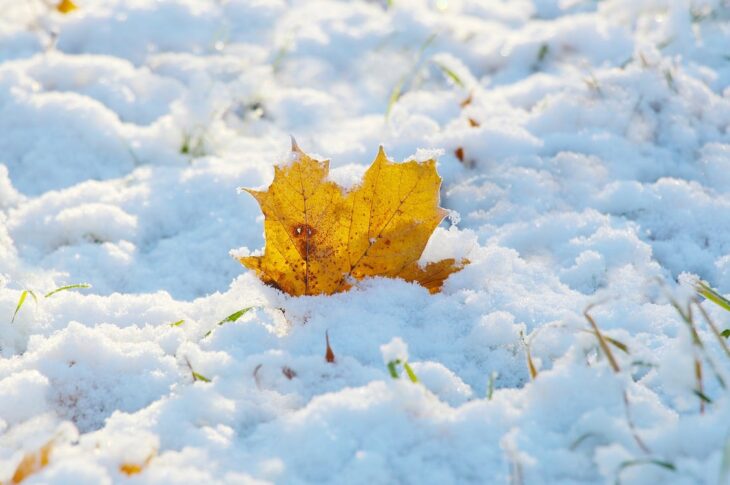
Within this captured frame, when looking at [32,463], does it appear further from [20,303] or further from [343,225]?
[343,225]

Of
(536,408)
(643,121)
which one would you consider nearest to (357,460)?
Answer: (536,408)

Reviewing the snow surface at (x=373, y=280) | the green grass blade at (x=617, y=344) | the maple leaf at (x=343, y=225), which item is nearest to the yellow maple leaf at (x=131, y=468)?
the snow surface at (x=373, y=280)

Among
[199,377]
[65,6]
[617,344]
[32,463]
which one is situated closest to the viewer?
[32,463]

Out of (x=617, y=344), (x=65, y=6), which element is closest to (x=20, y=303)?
(x=617, y=344)

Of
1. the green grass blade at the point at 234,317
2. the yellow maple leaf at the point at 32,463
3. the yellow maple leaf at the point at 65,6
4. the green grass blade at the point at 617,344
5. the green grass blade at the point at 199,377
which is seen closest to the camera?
the yellow maple leaf at the point at 32,463

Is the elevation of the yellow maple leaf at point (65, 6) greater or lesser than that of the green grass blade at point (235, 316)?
lesser

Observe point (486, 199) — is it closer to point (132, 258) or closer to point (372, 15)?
point (132, 258)

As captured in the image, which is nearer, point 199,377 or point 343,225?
point 199,377

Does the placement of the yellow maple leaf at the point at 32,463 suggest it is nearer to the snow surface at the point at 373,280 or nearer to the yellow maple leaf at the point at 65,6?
the snow surface at the point at 373,280
